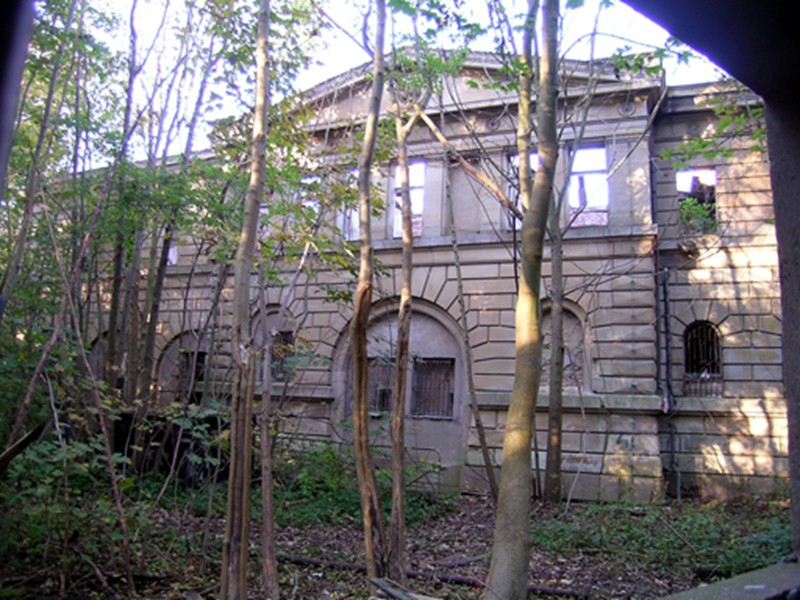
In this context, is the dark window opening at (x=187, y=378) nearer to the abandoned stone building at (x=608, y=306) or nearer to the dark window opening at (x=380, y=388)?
the abandoned stone building at (x=608, y=306)

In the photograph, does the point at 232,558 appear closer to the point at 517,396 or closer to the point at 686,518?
the point at 517,396

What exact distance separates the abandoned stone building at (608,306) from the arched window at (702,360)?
5cm

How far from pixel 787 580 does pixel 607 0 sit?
5.92m

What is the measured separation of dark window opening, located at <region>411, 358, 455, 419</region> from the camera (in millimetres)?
16656

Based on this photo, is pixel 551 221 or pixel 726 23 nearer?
pixel 726 23

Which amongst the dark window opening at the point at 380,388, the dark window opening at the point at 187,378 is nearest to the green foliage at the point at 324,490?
the dark window opening at the point at 187,378

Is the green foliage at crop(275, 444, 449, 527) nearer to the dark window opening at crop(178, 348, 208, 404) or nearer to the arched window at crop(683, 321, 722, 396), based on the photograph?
the dark window opening at crop(178, 348, 208, 404)

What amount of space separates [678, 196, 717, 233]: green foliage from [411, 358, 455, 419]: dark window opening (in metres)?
6.59

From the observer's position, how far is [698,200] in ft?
54.9

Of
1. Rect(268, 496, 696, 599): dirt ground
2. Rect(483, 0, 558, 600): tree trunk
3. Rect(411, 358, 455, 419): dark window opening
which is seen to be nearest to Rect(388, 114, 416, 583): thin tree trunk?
Rect(268, 496, 696, 599): dirt ground

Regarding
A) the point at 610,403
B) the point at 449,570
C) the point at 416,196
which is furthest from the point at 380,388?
the point at 449,570

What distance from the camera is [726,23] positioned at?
3.35 m

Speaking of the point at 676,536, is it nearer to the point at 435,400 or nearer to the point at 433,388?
the point at 435,400

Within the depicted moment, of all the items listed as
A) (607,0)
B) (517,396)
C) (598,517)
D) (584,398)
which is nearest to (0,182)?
(517,396)
